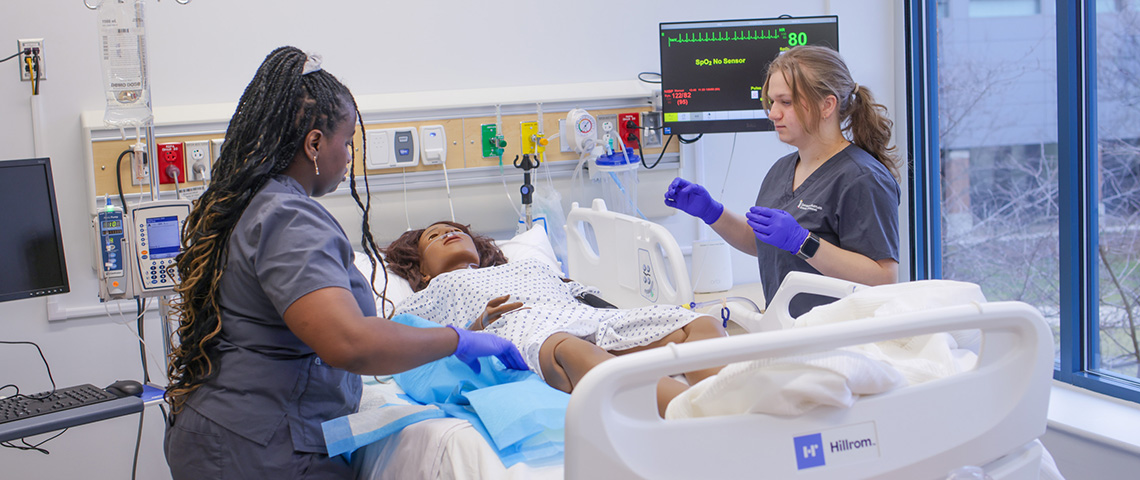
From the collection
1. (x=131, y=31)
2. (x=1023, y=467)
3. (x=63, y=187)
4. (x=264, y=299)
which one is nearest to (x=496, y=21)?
(x=131, y=31)

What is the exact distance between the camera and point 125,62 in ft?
7.67

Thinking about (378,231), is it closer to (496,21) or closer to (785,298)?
(496,21)

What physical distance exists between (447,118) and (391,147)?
243 mm

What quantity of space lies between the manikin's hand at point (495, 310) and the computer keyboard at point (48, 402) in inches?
35.1

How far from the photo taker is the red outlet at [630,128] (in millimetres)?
3301

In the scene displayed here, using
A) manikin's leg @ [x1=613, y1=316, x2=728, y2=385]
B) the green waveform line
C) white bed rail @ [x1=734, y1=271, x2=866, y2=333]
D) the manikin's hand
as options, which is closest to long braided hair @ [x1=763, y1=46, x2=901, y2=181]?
white bed rail @ [x1=734, y1=271, x2=866, y2=333]

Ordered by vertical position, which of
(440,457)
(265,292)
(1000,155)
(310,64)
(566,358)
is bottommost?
(440,457)

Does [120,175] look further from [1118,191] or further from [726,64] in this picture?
[1118,191]

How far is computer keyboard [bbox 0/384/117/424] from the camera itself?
5.64 ft

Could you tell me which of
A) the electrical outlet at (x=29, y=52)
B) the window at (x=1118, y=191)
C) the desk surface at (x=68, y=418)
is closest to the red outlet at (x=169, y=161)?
the electrical outlet at (x=29, y=52)

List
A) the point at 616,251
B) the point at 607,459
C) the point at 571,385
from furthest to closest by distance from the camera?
1. the point at 616,251
2. the point at 571,385
3. the point at 607,459

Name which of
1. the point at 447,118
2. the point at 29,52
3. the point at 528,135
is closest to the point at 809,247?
the point at 528,135

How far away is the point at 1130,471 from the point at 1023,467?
4.82 ft

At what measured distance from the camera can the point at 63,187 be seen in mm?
2834
